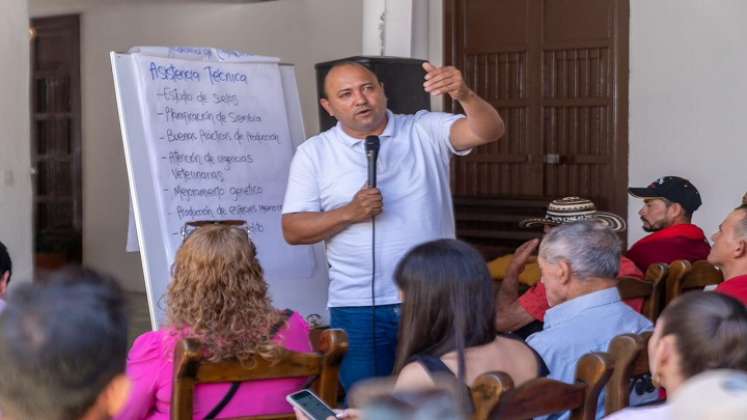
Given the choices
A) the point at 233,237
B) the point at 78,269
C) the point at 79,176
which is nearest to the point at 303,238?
the point at 233,237

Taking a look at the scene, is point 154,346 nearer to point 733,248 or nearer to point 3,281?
point 3,281

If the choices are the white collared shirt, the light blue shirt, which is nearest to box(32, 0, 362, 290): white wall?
the white collared shirt

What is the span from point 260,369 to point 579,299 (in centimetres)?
90

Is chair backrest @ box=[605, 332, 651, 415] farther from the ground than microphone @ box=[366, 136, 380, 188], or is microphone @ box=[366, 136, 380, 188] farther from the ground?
microphone @ box=[366, 136, 380, 188]

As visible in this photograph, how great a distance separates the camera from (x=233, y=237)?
273 cm

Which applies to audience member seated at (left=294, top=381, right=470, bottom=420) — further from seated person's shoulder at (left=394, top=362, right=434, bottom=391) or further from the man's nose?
the man's nose

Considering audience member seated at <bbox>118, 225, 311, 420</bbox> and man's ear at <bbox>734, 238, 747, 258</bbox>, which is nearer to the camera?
audience member seated at <bbox>118, 225, 311, 420</bbox>

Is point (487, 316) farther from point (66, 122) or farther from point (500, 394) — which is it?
point (66, 122)

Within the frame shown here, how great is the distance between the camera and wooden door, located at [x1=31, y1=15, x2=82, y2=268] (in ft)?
29.5

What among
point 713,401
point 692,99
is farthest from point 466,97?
point 692,99

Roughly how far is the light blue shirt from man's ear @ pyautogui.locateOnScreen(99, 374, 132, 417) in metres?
1.52

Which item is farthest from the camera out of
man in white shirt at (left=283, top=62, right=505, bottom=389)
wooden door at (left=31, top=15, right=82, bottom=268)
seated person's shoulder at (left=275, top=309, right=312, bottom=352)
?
wooden door at (left=31, top=15, right=82, bottom=268)

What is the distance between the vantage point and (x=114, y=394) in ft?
4.62

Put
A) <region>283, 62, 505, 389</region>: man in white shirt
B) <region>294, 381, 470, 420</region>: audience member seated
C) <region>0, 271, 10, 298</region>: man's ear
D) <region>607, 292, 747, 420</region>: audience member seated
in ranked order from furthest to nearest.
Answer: <region>283, 62, 505, 389</region>: man in white shirt → <region>0, 271, 10, 298</region>: man's ear → <region>607, 292, 747, 420</region>: audience member seated → <region>294, 381, 470, 420</region>: audience member seated
